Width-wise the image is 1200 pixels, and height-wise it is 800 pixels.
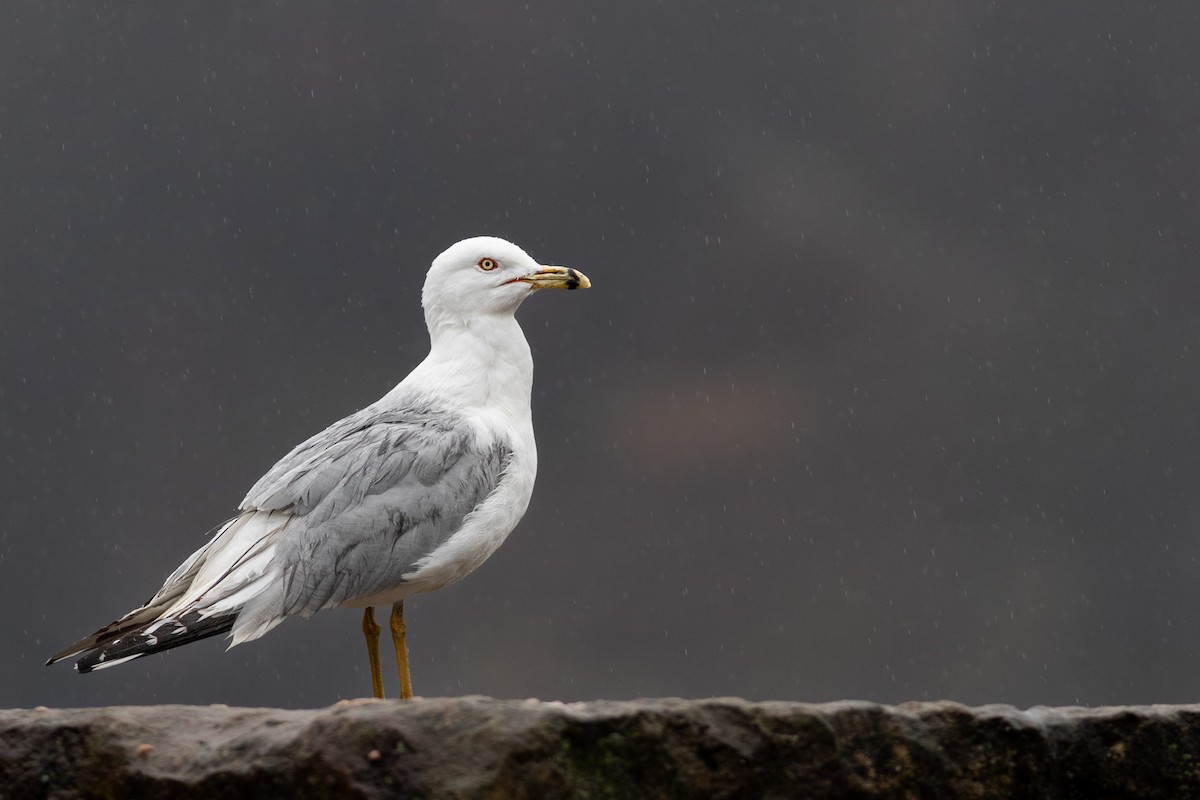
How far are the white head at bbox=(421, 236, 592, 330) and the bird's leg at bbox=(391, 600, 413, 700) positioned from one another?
1.80m

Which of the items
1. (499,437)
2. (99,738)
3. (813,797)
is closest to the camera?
(813,797)

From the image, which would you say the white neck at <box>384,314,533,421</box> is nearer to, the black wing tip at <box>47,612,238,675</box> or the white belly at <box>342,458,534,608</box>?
the white belly at <box>342,458,534,608</box>

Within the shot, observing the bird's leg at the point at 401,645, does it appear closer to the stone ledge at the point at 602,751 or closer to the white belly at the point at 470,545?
the white belly at the point at 470,545

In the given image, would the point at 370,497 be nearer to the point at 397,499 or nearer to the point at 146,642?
the point at 397,499

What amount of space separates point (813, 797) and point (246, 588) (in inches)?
131

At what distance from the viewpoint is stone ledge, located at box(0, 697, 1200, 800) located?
4.48 meters

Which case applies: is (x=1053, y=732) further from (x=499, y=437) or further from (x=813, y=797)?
(x=499, y=437)

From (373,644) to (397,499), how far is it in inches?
36.2

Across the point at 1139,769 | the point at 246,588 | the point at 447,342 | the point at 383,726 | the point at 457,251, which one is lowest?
the point at 1139,769

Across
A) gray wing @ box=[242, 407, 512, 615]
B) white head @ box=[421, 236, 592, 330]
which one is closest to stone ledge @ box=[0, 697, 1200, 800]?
gray wing @ box=[242, 407, 512, 615]

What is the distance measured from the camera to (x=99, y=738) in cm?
505

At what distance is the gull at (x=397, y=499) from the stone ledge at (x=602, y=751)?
1.42m

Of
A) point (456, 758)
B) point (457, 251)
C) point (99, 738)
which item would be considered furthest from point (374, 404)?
point (456, 758)

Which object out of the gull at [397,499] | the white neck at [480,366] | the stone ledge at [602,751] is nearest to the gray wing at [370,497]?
the gull at [397,499]
